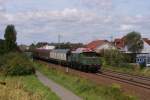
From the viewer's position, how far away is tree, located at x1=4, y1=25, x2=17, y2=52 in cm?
5326

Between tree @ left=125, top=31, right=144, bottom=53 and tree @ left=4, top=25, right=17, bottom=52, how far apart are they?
56291mm

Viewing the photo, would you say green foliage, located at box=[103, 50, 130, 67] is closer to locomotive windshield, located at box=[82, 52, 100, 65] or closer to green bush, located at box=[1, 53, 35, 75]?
locomotive windshield, located at box=[82, 52, 100, 65]

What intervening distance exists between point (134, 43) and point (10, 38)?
59145 millimetres

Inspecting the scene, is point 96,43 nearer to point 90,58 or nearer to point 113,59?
point 113,59

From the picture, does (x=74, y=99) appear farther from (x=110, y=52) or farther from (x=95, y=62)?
(x=110, y=52)

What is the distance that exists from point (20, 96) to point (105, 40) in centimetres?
10676

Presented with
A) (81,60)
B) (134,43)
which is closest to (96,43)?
(134,43)

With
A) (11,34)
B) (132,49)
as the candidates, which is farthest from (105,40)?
(11,34)

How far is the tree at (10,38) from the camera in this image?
175ft

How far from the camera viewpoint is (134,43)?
108125 millimetres

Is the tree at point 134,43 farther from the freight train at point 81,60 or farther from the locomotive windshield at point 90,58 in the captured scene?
the locomotive windshield at point 90,58

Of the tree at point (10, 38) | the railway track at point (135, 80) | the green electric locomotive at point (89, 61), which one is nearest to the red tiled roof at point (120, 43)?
the tree at point (10, 38)

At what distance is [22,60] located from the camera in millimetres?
41531

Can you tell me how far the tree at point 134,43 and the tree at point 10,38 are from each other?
56291 mm
